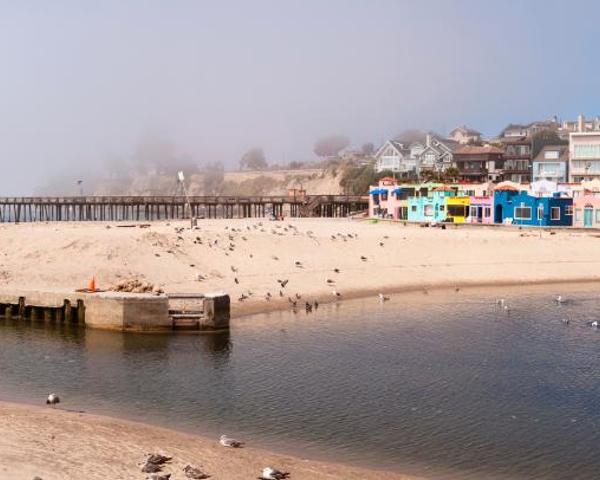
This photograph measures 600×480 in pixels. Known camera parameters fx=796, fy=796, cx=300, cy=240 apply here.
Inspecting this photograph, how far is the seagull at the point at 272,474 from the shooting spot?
51.7 ft

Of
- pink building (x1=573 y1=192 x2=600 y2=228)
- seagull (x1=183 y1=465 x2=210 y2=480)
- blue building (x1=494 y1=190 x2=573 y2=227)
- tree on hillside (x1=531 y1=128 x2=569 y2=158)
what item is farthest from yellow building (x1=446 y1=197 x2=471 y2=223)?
seagull (x1=183 y1=465 x2=210 y2=480)

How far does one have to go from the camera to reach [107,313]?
33844mm

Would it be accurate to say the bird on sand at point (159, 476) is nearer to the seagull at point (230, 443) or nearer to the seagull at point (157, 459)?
the seagull at point (157, 459)

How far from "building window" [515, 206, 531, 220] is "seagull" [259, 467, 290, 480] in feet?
230

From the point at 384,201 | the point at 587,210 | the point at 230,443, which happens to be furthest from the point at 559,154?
the point at 230,443

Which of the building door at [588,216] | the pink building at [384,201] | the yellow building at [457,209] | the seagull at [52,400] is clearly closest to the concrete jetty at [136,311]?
the seagull at [52,400]

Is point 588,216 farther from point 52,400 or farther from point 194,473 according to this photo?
point 194,473

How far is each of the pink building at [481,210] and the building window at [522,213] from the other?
9.59ft

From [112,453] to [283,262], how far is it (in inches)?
1264

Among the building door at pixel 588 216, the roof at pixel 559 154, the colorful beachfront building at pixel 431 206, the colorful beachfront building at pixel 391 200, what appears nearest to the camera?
the building door at pixel 588 216

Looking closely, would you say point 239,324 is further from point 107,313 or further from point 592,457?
point 592,457

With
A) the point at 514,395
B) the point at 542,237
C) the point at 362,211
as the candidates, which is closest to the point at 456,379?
the point at 514,395

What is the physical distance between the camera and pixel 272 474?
52.0 ft

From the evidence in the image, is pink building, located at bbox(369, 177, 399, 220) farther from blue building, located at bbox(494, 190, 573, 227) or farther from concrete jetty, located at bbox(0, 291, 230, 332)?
concrete jetty, located at bbox(0, 291, 230, 332)
